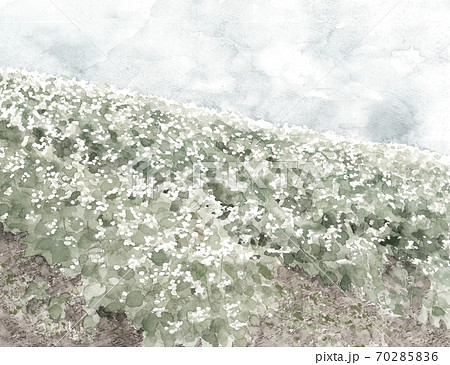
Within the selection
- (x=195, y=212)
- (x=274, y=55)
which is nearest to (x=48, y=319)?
(x=195, y=212)

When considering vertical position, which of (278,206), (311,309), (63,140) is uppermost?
(63,140)

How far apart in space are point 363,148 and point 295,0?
8.80ft

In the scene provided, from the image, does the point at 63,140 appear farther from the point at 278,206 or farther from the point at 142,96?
the point at 278,206

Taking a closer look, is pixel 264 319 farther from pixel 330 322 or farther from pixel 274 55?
pixel 274 55

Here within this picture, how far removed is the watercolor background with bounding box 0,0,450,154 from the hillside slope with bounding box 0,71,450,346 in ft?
1.48

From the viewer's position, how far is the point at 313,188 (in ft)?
20.0

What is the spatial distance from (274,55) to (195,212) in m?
2.88

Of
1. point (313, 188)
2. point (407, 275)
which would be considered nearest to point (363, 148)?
point (313, 188)

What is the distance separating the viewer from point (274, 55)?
267 inches

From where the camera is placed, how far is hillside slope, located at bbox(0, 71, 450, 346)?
480 centimetres

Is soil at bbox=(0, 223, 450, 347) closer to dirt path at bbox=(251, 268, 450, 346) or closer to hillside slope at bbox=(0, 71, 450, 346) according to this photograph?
dirt path at bbox=(251, 268, 450, 346)

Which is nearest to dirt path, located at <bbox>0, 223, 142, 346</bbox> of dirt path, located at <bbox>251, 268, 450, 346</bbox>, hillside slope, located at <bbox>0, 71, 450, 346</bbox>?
hillside slope, located at <bbox>0, 71, 450, 346</bbox>

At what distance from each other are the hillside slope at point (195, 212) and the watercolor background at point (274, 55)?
1.48 feet

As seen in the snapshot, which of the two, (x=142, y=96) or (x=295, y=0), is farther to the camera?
(x=142, y=96)
